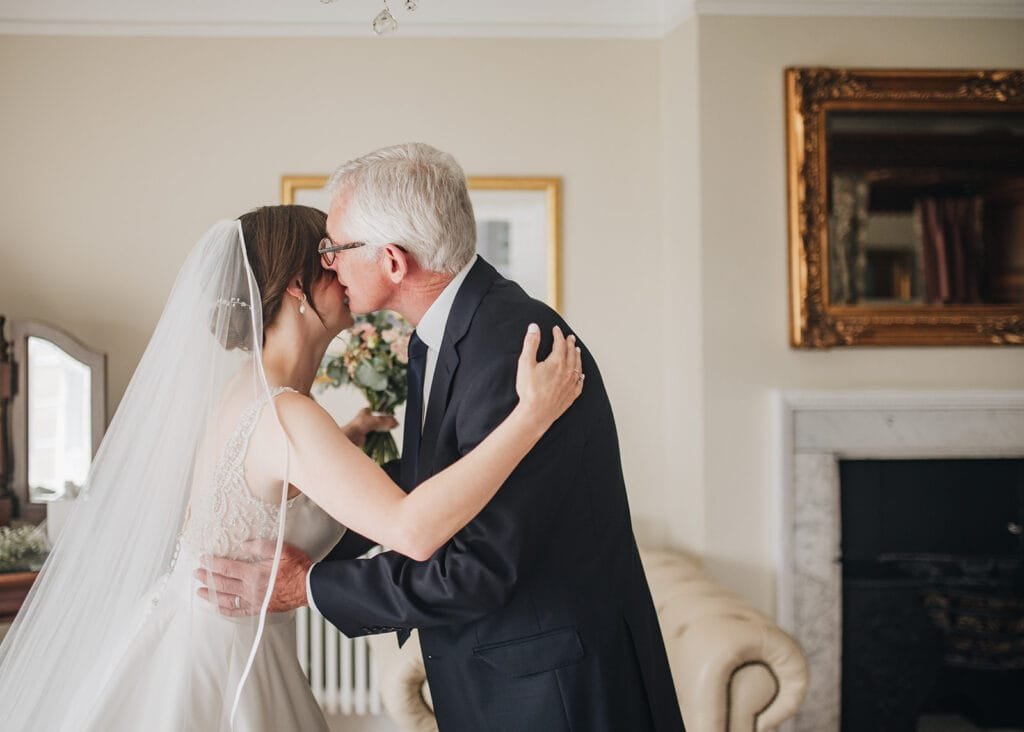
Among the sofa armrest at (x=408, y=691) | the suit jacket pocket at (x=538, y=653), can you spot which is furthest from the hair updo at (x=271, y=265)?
the sofa armrest at (x=408, y=691)

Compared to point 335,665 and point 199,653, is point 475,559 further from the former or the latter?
point 335,665

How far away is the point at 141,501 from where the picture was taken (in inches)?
67.8

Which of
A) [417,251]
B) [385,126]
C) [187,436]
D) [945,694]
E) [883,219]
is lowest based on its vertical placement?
[945,694]

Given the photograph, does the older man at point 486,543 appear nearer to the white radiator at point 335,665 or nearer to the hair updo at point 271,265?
the hair updo at point 271,265

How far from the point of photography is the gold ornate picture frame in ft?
11.5

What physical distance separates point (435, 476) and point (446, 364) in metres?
0.21

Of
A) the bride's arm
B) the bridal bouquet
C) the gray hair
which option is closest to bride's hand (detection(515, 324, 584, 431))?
the bride's arm

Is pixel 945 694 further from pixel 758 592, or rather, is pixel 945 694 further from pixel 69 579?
pixel 69 579

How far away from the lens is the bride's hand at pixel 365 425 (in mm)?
2229

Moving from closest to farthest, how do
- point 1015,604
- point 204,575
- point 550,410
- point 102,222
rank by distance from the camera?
point 550,410, point 204,575, point 1015,604, point 102,222

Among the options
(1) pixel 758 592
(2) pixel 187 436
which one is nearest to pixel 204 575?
(2) pixel 187 436

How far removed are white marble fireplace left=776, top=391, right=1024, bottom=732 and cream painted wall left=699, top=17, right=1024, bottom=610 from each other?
80 millimetres

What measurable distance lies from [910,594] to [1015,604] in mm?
423

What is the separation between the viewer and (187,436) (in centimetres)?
170
